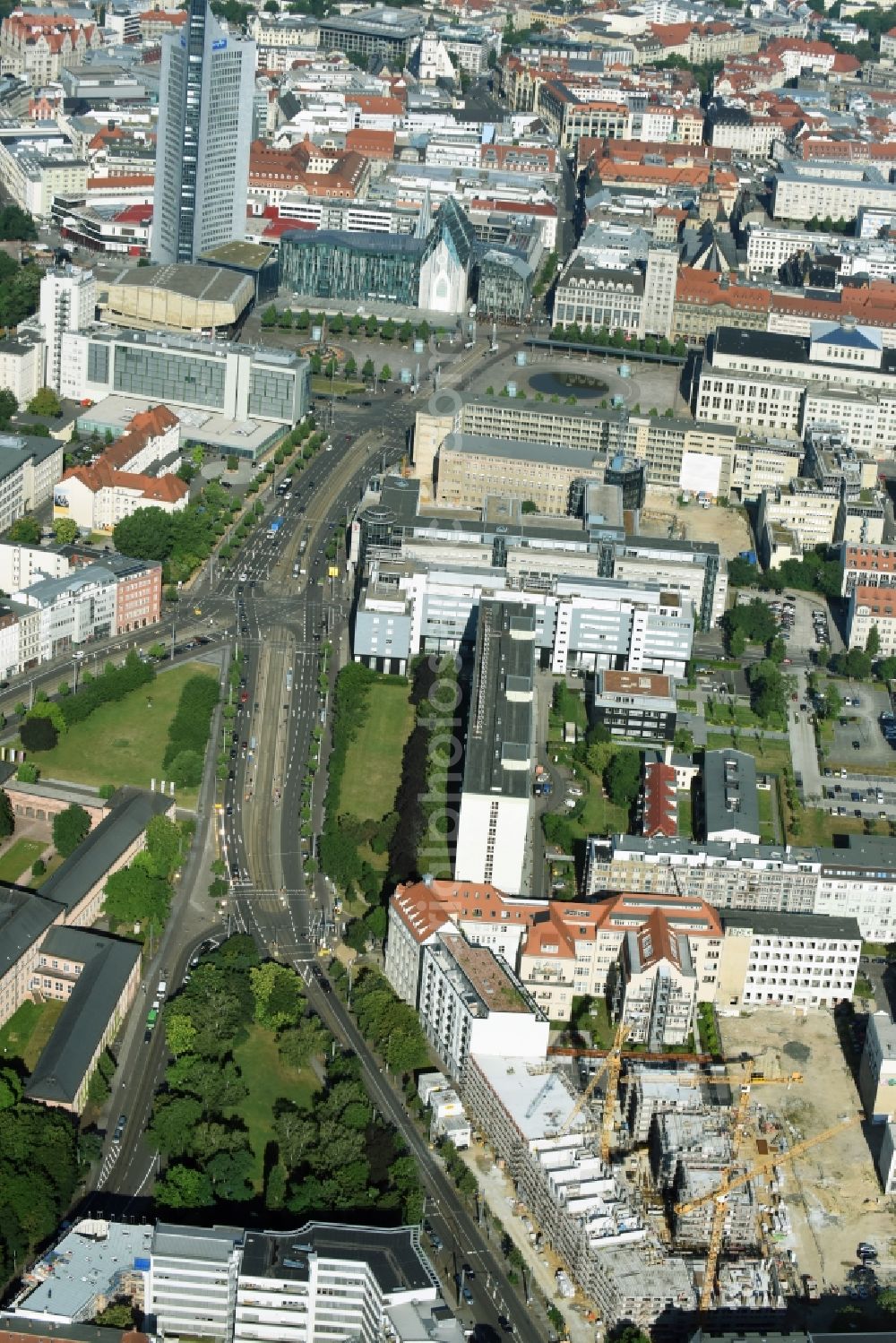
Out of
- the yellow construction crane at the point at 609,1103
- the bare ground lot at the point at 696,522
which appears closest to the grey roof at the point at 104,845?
the yellow construction crane at the point at 609,1103

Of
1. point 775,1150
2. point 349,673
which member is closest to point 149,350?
point 349,673

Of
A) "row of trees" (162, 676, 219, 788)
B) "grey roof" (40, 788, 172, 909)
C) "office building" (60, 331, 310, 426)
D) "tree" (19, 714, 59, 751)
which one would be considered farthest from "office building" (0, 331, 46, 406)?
"grey roof" (40, 788, 172, 909)

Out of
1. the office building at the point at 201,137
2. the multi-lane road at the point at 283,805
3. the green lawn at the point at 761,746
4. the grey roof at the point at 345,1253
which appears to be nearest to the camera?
the grey roof at the point at 345,1253

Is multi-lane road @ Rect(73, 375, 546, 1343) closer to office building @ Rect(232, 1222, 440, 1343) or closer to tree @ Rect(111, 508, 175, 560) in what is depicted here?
tree @ Rect(111, 508, 175, 560)

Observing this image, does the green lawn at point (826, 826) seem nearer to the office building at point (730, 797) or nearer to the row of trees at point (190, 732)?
the office building at point (730, 797)

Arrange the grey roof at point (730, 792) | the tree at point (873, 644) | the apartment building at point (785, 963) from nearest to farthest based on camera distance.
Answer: the apartment building at point (785, 963)
the grey roof at point (730, 792)
the tree at point (873, 644)

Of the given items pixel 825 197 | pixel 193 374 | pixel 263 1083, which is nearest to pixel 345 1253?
pixel 263 1083
